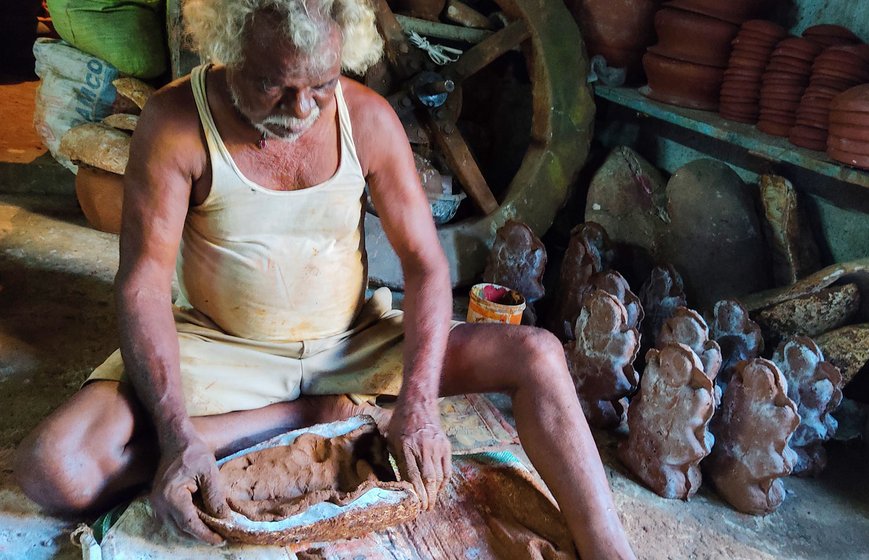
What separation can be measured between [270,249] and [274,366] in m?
0.30

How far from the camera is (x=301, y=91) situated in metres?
1.64

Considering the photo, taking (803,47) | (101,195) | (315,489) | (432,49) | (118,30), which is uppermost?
(803,47)

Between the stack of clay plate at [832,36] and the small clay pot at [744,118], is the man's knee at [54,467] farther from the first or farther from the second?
the stack of clay plate at [832,36]

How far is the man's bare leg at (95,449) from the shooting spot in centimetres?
164

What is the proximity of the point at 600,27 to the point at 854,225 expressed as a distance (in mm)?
1414

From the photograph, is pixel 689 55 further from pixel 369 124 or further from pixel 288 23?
pixel 288 23

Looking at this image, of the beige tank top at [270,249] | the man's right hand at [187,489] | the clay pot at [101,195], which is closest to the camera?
the man's right hand at [187,489]

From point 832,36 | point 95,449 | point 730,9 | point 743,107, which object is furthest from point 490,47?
point 95,449

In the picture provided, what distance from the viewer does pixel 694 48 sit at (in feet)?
10.2

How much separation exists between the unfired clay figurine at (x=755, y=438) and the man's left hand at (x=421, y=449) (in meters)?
0.96

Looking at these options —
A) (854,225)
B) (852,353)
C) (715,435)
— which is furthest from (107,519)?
(854,225)

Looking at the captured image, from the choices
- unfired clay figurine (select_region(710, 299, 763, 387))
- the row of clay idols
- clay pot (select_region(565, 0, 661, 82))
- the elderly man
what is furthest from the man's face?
clay pot (select_region(565, 0, 661, 82))

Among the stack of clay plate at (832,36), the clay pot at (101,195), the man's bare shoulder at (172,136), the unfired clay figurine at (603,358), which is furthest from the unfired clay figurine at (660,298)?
the clay pot at (101,195)

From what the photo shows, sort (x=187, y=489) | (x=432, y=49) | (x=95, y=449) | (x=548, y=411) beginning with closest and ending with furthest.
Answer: (x=187, y=489) → (x=95, y=449) → (x=548, y=411) → (x=432, y=49)
